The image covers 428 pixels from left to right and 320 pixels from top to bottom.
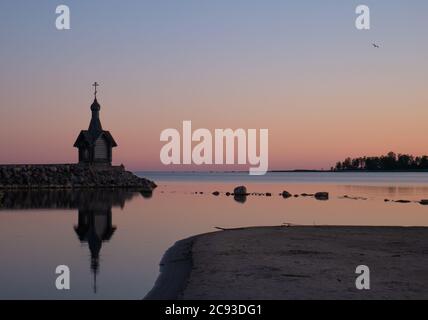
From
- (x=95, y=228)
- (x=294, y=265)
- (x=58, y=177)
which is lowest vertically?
(x=95, y=228)

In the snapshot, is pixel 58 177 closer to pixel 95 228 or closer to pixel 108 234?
pixel 95 228

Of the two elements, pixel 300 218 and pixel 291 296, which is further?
pixel 300 218

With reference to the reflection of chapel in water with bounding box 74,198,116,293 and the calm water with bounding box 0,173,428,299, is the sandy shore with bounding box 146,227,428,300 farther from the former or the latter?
the reflection of chapel in water with bounding box 74,198,116,293

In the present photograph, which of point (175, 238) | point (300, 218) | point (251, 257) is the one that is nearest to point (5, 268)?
point (251, 257)

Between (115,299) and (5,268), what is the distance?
6.84m

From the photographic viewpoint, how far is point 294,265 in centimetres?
1714

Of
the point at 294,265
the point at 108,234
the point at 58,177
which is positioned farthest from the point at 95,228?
the point at 58,177

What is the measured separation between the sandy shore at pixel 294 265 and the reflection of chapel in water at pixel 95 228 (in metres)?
2.98

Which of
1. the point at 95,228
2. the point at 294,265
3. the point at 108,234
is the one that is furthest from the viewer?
the point at 95,228

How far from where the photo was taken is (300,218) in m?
40.5

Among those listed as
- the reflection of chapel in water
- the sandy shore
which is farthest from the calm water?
the sandy shore

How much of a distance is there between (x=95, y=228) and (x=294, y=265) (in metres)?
19.1

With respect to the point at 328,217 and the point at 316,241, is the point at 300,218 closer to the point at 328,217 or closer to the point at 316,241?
the point at 328,217
